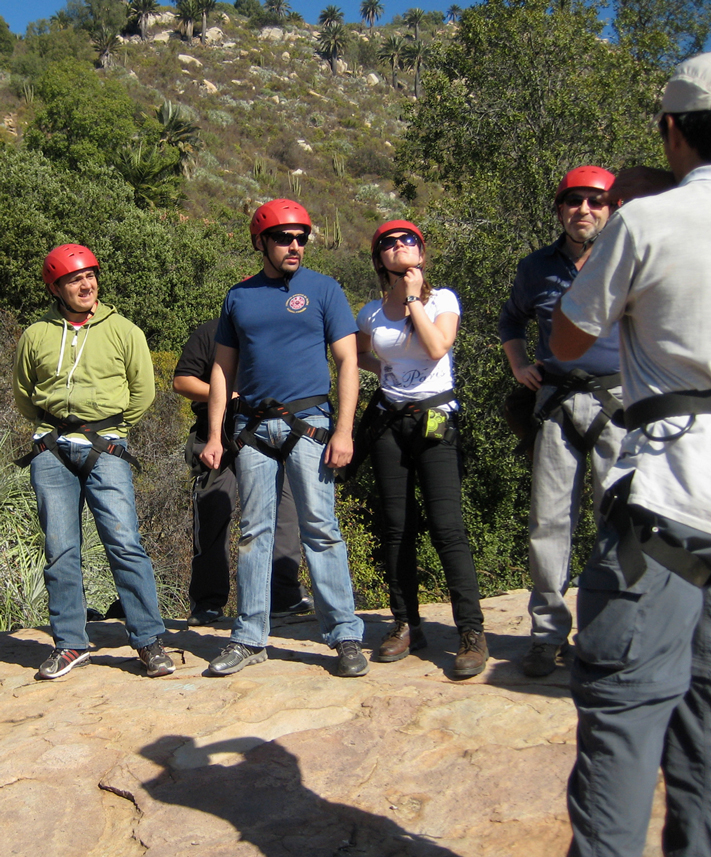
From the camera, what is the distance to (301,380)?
3.67 metres

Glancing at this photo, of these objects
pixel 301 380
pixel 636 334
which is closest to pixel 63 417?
pixel 301 380

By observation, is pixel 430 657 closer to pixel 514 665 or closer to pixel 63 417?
pixel 514 665

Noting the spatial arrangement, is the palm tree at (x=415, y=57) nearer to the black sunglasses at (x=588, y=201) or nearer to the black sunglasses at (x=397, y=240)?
the black sunglasses at (x=397, y=240)

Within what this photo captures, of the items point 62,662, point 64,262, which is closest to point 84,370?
point 64,262

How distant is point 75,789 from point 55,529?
1442 mm

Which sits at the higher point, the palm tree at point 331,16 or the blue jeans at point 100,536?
the palm tree at point 331,16

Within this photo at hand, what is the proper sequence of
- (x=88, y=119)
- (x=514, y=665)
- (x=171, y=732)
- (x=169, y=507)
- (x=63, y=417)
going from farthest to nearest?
(x=88, y=119)
(x=169, y=507)
(x=63, y=417)
(x=514, y=665)
(x=171, y=732)

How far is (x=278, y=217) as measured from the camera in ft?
11.9

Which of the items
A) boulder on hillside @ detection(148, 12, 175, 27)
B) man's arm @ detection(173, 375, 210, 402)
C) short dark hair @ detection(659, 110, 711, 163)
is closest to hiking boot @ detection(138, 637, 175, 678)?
man's arm @ detection(173, 375, 210, 402)

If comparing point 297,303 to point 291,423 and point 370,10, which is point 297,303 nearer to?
point 291,423

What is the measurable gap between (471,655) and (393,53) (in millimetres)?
89479

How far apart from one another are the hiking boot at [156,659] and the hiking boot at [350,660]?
2.83ft

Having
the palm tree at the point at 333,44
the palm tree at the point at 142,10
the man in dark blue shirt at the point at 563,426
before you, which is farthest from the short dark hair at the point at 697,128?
the palm tree at the point at 333,44

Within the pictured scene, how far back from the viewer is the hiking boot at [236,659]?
12.0 feet
